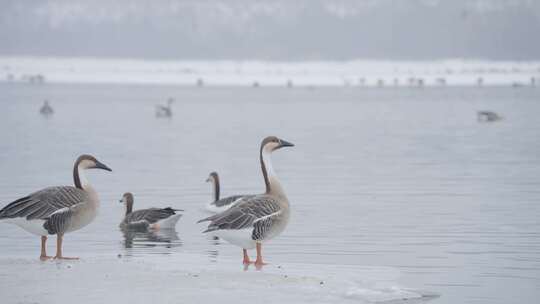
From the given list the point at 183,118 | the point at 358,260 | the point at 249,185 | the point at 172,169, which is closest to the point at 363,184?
the point at 249,185

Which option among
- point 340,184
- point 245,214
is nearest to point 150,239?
point 245,214

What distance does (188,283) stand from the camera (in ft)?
33.5

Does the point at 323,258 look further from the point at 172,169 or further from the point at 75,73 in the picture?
the point at 75,73

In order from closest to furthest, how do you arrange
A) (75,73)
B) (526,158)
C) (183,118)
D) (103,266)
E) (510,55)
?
(103,266), (526,158), (183,118), (75,73), (510,55)

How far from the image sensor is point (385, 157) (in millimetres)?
25594

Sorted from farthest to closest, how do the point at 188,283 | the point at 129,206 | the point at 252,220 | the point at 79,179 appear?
the point at 129,206 < the point at 79,179 < the point at 252,220 < the point at 188,283

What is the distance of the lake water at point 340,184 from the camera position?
499 inches

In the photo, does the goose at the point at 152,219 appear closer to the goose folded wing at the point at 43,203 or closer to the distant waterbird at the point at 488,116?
the goose folded wing at the point at 43,203

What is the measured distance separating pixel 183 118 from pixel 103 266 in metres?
32.9

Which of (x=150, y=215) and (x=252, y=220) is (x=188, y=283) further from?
(x=150, y=215)

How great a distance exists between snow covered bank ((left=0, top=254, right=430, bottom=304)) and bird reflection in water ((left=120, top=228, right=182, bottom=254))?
207 centimetres

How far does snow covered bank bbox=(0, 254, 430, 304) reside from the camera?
9617 mm

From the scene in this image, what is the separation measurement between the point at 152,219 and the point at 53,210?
3.44m

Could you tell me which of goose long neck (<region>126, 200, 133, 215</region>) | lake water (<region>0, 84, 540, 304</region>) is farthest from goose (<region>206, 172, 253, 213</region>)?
goose long neck (<region>126, 200, 133, 215</region>)
